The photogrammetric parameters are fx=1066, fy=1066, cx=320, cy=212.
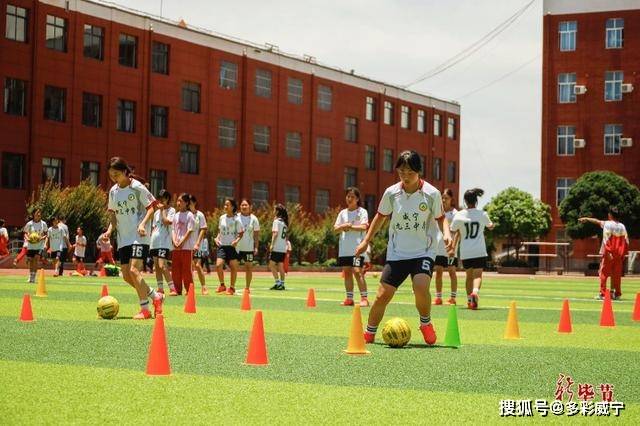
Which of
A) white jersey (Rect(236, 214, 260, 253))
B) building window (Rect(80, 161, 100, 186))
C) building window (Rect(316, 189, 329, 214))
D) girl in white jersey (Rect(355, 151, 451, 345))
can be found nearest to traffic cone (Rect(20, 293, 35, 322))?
girl in white jersey (Rect(355, 151, 451, 345))

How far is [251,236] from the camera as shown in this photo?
85.5 feet

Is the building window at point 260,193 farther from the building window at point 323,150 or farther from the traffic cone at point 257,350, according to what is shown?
the traffic cone at point 257,350

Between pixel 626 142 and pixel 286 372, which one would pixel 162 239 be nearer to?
pixel 286 372

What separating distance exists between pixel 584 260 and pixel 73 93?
39.9m

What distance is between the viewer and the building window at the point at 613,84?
79625mm

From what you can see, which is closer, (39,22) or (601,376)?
(601,376)

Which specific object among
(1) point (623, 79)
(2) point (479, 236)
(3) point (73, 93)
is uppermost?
(1) point (623, 79)

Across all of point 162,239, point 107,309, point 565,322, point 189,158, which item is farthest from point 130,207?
point 189,158

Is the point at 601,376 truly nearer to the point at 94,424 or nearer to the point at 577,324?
the point at 94,424

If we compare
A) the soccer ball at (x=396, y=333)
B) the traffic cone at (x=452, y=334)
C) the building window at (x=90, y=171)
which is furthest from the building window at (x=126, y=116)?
the soccer ball at (x=396, y=333)

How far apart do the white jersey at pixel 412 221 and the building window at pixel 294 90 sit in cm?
6313

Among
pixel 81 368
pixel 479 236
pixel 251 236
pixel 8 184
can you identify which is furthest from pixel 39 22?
pixel 81 368

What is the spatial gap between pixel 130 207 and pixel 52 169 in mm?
43799

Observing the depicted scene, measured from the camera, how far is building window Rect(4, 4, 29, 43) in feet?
179
